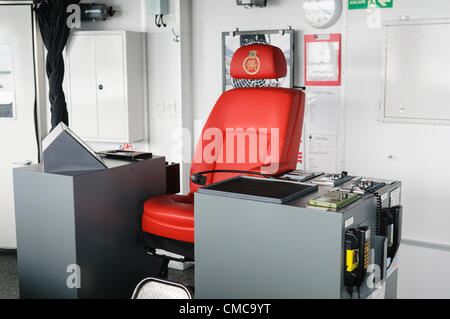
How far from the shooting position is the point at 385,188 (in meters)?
2.53

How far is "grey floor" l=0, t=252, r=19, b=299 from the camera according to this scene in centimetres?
369

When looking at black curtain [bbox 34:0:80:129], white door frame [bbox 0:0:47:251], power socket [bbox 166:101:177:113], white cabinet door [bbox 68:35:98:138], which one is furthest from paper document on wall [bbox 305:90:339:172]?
white door frame [bbox 0:0:47:251]

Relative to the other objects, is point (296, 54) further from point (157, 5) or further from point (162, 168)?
point (162, 168)

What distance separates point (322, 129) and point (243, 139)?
1134 mm

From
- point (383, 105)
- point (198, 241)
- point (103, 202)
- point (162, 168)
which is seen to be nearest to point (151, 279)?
point (198, 241)

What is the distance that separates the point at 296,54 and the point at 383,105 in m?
0.77

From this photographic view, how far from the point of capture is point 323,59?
13.0ft

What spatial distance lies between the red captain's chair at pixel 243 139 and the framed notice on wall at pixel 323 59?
→ 0.97 metres

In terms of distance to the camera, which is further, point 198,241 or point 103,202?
point 103,202

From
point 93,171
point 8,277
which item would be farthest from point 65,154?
point 8,277

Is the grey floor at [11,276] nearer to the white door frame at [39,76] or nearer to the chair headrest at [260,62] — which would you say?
the white door frame at [39,76]

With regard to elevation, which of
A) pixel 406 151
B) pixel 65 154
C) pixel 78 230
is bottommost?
pixel 78 230

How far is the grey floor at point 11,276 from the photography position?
12.2 feet

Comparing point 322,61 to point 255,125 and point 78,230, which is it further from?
point 78,230
